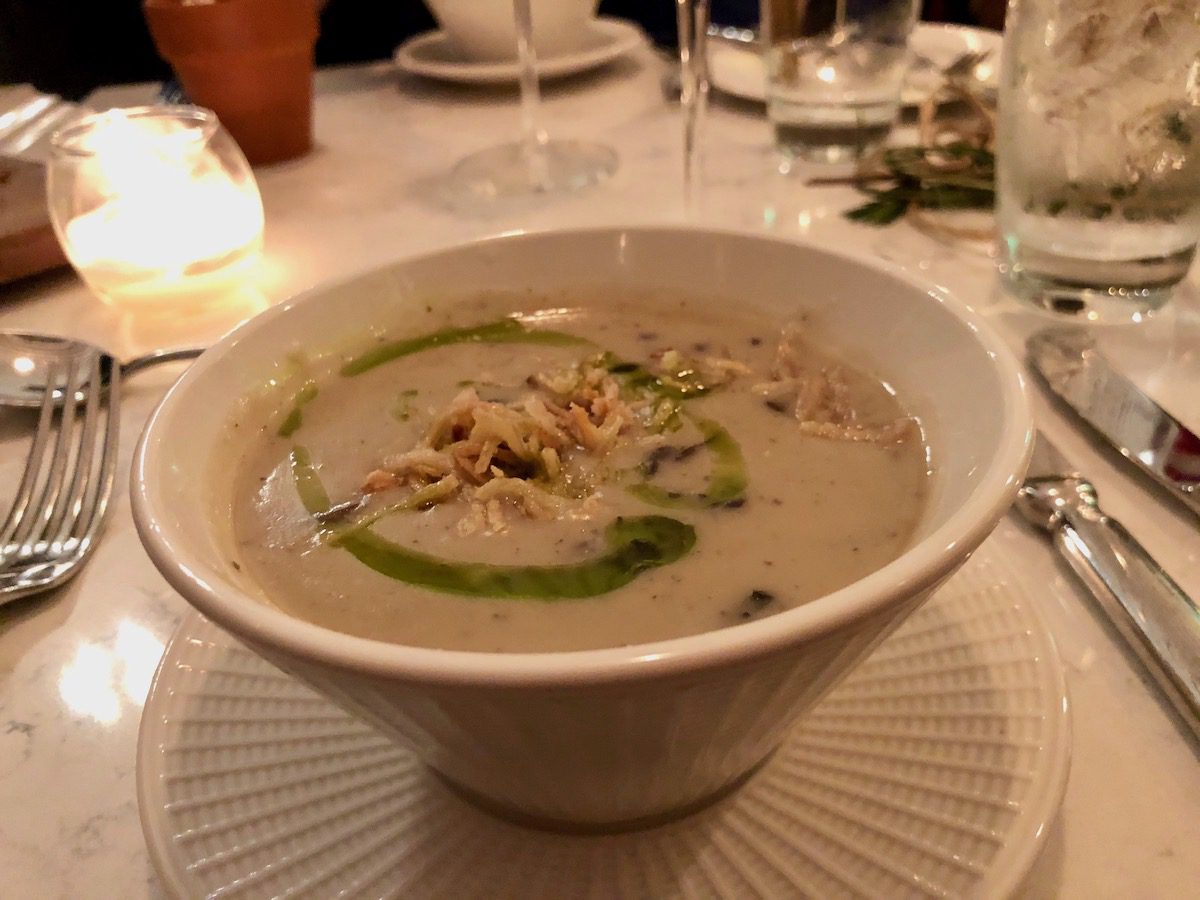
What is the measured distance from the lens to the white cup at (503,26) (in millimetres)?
2406

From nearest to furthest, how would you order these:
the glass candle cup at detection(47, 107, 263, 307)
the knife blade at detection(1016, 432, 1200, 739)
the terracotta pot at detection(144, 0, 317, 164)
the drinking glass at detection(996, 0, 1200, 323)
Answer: the knife blade at detection(1016, 432, 1200, 739) < the drinking glass at detection(996, 0, 1200, 323) < the glass candle cup at detection(47, 107, 263, 307) < the terracotta pot at detection(144, 0, 317, 164)

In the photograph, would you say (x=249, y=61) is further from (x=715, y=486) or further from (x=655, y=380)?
(x=715, y=486)

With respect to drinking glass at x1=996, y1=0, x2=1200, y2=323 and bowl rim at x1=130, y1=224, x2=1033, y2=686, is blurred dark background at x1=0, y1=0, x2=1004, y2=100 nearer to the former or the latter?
drinking glass at x1=996, y1=0, x2=1200, y2=323

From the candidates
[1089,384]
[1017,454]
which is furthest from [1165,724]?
[1089,384]

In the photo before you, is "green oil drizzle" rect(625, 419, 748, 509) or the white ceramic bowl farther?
"green oil drizzle" rect(625, 419, 748, 509)

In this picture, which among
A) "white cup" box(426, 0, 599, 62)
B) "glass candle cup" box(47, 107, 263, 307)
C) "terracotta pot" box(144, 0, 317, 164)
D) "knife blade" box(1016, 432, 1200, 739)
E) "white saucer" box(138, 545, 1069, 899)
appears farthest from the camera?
"white cup" box(426, 0, 599, 62)

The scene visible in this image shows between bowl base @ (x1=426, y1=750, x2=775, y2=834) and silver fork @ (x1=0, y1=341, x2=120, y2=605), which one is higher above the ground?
bowl base @ (x1=426, y1=750, x2=775, y2=834)

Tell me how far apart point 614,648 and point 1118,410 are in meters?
0.79

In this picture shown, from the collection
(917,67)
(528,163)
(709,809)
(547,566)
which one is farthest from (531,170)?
(709,809)

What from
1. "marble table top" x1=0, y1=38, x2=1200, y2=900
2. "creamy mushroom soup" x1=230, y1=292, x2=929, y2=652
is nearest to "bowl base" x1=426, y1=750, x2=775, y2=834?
"creamy mushroom soup" x1=230, y1=292, x2=929, y2=652

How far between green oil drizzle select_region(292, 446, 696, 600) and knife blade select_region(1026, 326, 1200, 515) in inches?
21.6

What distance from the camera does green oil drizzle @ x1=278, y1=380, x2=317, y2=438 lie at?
965mm

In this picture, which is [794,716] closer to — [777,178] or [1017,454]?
[1017,454]

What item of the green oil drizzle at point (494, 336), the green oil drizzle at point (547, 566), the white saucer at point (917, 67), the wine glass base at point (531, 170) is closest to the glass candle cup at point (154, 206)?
the wine glass base at point (531, 170)
